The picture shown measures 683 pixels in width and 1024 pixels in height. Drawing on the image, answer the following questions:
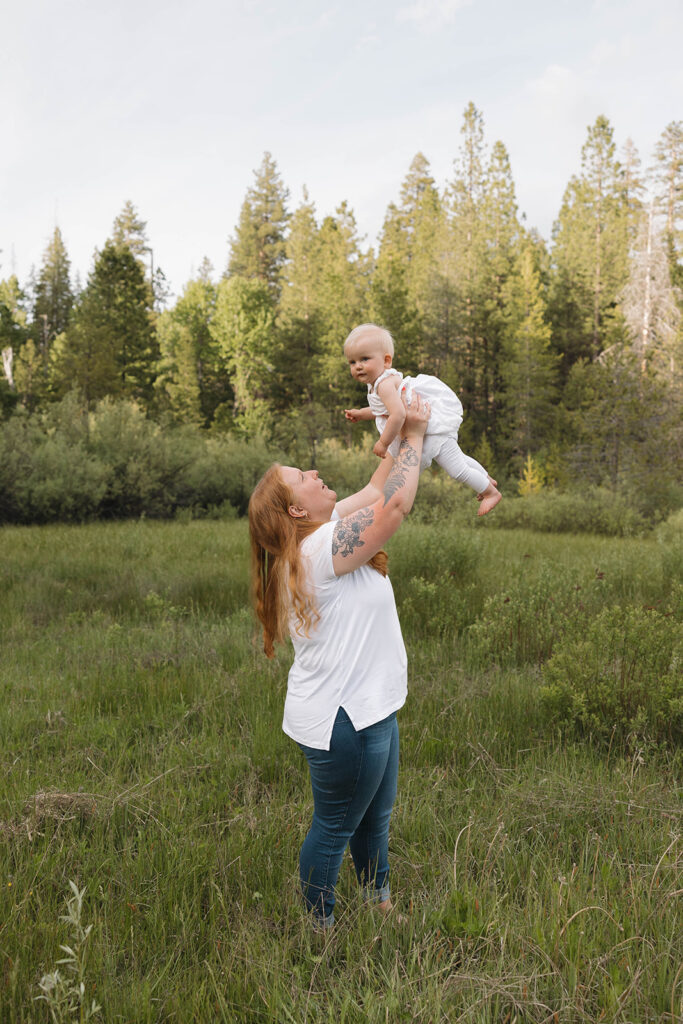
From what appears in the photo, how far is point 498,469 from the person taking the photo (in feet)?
110

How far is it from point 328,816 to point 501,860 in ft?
3.54

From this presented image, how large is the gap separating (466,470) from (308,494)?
0.68 meters

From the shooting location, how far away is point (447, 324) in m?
35.5

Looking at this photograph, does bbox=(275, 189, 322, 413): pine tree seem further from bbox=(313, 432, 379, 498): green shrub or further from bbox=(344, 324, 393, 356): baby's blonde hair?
bbox=(344, 324, 393, 356): baby's blonde hair

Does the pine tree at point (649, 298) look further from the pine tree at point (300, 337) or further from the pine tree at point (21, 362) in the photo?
the pine tree at point (21, 362)

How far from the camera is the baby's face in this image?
2770 millimetres

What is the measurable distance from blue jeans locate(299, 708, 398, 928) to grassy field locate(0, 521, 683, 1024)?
0.44 ft

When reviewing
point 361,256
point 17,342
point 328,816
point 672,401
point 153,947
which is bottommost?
point 153,947

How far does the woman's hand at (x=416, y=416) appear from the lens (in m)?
2.53

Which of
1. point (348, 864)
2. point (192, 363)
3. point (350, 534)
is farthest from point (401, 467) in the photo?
point (192, 363)

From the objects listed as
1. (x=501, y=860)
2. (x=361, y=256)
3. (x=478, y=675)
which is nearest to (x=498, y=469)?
(x=361, y=256)

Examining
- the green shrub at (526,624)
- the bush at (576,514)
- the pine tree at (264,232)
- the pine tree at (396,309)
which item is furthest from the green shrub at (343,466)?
the pine tree at (264,232)

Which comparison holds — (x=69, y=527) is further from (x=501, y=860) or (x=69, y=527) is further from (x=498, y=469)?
(x=498, y=469)

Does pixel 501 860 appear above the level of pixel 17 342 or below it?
below
